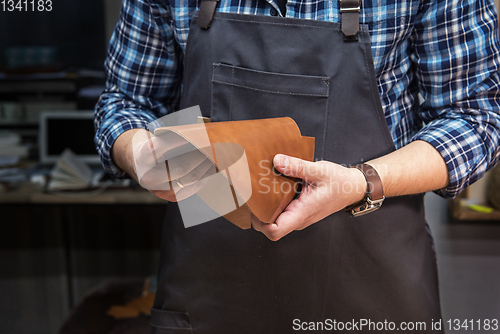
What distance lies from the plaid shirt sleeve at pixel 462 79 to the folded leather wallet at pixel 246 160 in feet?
0.92

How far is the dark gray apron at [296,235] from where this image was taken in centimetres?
70

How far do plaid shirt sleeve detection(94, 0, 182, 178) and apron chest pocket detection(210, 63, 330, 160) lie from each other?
17 centimetres

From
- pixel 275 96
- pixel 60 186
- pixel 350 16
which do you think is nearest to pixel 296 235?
pixel 275 96

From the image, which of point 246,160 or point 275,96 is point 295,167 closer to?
point 246,160

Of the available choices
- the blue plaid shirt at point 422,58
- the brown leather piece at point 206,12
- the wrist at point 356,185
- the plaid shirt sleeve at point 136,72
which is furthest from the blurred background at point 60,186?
the wrist at point 356,185

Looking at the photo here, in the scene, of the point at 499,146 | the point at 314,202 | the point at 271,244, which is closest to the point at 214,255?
the point at 271,244

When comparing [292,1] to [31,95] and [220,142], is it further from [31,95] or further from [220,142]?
[31,95]

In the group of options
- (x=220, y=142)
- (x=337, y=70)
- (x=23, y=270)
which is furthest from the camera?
(x=23, y=270)

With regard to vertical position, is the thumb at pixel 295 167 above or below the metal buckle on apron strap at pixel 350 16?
below

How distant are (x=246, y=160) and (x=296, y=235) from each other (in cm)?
27

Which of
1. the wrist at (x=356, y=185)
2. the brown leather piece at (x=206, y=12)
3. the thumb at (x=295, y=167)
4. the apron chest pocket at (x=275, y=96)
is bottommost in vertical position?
the wrist at (x=356, y=185)

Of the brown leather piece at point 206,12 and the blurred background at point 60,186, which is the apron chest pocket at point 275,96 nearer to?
the brown leather piece at point 206,12

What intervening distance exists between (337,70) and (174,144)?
0.33 metres

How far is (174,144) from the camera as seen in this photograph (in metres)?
0.53
